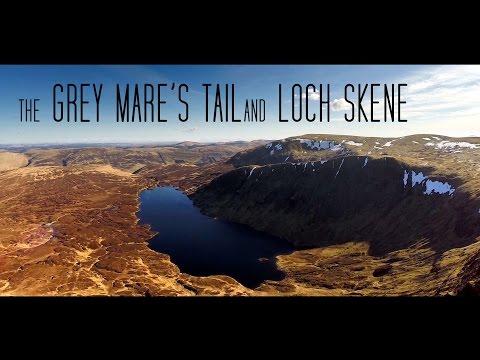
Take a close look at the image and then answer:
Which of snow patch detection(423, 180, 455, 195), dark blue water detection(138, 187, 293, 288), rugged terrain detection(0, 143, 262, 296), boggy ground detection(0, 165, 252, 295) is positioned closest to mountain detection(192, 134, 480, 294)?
snow patch detection(423, 180, 455, 195)

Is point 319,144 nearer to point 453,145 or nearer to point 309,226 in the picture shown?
point 453,145

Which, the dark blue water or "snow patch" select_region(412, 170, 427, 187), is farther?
"snow patch" select_region(412, 170, 427, 187)

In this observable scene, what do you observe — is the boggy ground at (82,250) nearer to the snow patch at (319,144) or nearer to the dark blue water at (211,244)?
the dark blue water at (211,244)

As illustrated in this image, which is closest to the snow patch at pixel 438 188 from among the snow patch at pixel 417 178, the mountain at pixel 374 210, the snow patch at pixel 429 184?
the snow patch at pixel 429 184

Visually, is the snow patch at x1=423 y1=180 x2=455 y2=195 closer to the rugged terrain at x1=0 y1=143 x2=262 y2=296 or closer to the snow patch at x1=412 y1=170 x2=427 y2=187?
the snow patch at x1=412 y1=170 x2=427 y2=187
